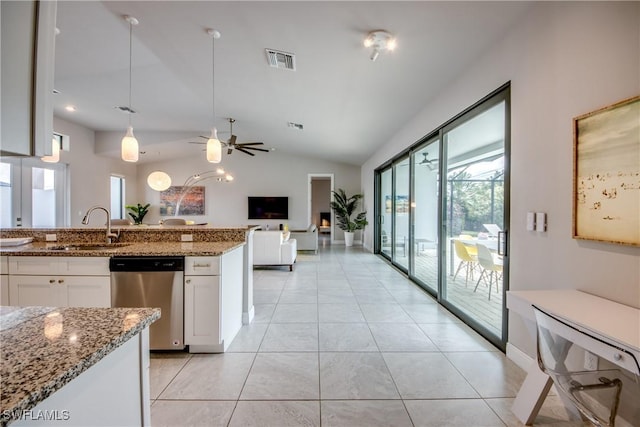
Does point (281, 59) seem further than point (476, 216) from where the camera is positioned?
Yes

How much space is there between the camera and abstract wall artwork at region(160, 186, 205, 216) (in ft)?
30.7

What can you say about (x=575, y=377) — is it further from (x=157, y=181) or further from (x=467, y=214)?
(x=157, y=181)

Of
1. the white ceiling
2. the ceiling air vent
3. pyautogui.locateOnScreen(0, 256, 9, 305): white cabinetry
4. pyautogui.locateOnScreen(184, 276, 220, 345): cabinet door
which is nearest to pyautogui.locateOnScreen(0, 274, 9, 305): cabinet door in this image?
pyautogui.locateOnScreen(0, 256, 9, 305): white cabinetry

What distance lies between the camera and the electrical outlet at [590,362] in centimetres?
156

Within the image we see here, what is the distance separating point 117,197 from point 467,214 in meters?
9.56

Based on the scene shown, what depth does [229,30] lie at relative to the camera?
2637 millimetres

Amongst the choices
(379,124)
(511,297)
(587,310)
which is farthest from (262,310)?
(379,124)

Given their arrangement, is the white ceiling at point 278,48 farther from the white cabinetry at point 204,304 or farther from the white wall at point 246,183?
the white wall at point 246,183

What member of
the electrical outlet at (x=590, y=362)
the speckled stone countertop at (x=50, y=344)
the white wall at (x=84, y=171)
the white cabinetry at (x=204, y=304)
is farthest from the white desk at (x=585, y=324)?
the white wall at (x=84, y=171)

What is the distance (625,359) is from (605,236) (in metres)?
0.77

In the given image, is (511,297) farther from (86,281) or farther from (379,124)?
(379,124)

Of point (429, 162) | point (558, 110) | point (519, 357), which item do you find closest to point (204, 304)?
point (519, 357)

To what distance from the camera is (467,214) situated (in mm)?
3105

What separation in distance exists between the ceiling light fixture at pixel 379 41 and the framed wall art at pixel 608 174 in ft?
4.96
